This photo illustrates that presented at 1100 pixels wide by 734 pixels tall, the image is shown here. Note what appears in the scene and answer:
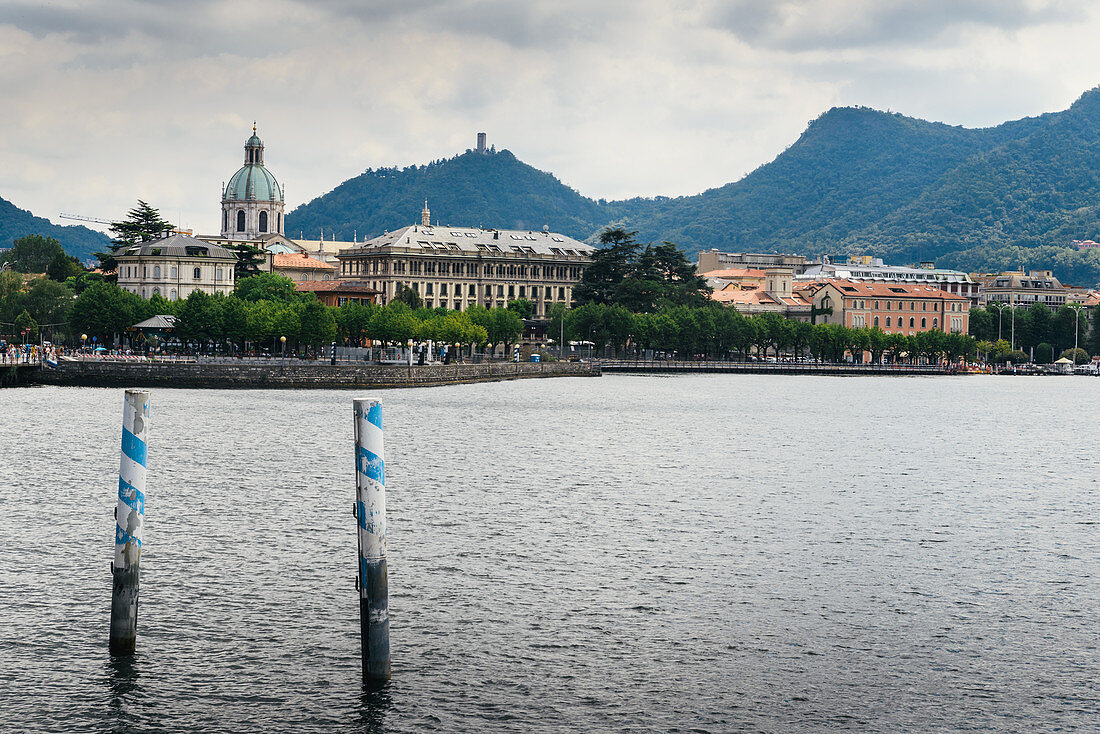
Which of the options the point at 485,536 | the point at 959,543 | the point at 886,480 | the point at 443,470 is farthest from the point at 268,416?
the point at 959,543

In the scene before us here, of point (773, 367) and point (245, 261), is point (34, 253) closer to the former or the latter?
point (245, 261)

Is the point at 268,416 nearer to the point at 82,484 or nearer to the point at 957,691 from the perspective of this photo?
the point at 82,484

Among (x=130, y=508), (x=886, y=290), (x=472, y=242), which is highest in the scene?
(x=472, y=242)

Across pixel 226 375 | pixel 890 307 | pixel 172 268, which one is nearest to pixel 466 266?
pixel 172 268

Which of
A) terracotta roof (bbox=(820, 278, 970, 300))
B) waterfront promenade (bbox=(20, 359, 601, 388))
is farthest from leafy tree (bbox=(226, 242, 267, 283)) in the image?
terracotta roof (bbox=(820, 278, 970, 300))

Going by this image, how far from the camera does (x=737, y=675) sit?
1950 centimetres

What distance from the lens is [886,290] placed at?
193250mm

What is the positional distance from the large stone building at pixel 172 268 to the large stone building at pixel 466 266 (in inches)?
1571

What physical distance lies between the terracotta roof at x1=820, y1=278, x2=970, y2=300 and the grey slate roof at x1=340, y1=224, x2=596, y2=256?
36.5 metres

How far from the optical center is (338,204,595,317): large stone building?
181000 mm

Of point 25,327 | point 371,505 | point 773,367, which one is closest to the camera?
point 371,505

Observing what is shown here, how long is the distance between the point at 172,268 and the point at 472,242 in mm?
59747

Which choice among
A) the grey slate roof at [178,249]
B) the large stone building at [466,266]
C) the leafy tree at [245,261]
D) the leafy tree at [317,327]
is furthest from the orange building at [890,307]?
the leafy tree at [317,327]

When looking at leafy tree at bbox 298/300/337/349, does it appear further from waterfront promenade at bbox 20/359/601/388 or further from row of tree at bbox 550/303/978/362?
row of tree at bbox 550/303/978/362
